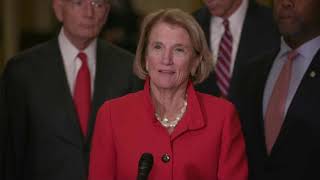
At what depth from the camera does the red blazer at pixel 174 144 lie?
2318 mm

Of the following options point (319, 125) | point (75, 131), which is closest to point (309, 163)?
point (319, 125)

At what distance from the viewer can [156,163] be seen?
2.32 metres

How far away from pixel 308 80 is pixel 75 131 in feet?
2.93

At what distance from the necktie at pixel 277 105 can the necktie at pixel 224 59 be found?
38 centimetres

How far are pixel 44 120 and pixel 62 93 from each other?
0.13m

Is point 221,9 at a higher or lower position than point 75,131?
Answer: higher

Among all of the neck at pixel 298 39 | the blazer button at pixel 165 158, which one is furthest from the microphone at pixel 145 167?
the neck at pixel 298 39

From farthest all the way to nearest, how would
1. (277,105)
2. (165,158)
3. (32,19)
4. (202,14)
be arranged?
1. (32,19)
2. (202,14)
3. (277,105)
4. (165,158)

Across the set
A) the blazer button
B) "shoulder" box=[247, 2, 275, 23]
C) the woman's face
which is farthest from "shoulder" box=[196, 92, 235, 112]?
"shoulder" box=[247, 2, 275, 23]

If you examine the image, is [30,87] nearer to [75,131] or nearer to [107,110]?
[75,131]

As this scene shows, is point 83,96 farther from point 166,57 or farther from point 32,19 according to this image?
point 32,19

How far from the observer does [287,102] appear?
283cm

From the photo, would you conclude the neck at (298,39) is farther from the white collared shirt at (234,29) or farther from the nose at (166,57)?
the nose at (166,57)

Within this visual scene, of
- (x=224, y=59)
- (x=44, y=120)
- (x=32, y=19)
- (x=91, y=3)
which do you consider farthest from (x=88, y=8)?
(x=32, y=19)
